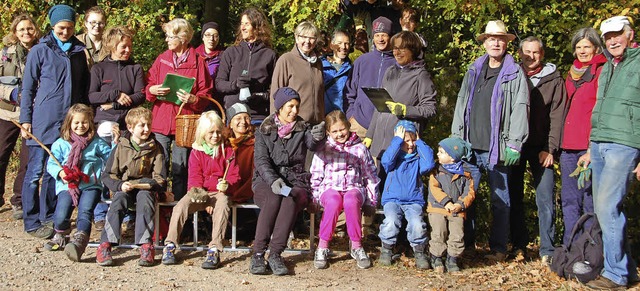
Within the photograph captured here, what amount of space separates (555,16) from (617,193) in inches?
178

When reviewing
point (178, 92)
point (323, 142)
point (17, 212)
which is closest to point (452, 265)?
point (323, 142)

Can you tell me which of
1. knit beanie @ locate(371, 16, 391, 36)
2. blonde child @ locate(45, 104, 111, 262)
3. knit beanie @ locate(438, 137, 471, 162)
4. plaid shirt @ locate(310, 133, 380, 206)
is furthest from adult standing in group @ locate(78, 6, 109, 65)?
knit beanie @ locate(438, 137, 471, 162)

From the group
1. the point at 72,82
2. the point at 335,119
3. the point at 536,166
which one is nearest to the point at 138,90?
the point at 72,82

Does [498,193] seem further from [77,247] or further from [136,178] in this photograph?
[77,247]

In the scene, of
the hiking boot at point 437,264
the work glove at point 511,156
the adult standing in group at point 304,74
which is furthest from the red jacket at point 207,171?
the work glove at point 511,156

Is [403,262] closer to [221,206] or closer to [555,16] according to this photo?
[221,206]

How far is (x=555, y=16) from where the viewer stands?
32.6ft

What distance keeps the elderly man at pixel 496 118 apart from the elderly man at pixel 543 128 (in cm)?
25

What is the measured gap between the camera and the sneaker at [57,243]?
7039 mm

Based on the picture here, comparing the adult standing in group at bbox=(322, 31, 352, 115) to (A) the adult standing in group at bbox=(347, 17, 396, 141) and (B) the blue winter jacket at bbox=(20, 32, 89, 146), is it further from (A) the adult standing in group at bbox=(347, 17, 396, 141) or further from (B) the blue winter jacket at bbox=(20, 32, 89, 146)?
(B) the blue winter jacket at bbox=(20, 32, 89, 146)

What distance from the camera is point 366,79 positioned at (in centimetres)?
760

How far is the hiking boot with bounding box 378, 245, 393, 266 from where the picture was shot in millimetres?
6723

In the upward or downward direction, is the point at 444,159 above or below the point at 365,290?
above

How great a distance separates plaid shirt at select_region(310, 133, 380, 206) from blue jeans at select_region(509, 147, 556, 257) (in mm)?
1329
